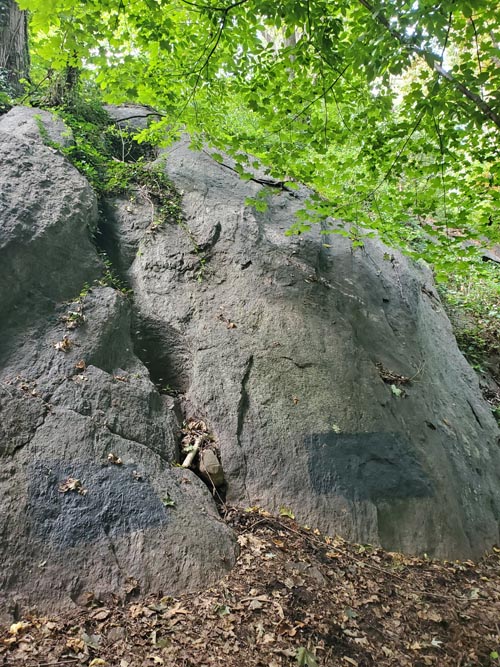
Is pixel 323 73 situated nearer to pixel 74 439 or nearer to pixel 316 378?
pixel 316 378

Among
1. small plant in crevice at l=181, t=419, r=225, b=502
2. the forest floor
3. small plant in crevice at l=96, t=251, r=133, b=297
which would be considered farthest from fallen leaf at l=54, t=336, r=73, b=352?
the forest floor

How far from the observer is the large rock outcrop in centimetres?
360

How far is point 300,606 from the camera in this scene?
11.3ft

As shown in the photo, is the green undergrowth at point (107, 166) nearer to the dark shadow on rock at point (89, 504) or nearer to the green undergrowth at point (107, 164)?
the green undergrowth at point (107, 164)

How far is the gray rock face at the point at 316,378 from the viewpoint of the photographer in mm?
4852

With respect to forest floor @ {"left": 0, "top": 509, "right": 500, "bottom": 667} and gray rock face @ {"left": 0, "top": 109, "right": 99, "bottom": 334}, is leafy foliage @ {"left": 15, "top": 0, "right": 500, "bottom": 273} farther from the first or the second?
forest floor @ {"left": 0, "top": 509, "right": 500, "bottom": 667}

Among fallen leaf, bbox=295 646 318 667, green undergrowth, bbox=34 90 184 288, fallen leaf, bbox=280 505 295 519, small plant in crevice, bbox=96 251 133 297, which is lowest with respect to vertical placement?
fallen leaf, bbox=295 646 318 667

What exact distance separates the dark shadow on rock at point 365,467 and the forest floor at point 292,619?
62cm

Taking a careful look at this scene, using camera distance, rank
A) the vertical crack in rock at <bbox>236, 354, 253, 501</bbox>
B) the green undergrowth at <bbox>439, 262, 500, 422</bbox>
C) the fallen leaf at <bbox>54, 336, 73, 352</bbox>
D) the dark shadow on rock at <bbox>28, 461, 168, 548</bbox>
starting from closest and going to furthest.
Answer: the dark shadow on rock at <bbox>28, 461, 168, 548</bbox> → the fallen leaf at <bbox>54, 336, 73, 352</bbox> → the vertical crack in rock at <bbox>236, 354, 253, 501</bbox> → the green undergrowth at <bbox>439, 262, 500, 422</bbox>

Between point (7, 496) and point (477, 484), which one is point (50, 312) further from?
point (477, 484)

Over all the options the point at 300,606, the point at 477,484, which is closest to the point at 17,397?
the point at 300,606

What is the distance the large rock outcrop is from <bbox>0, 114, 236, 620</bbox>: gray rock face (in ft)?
0.05

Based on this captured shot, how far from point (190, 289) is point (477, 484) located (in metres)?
5.03

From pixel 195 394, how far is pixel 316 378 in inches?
63.9
